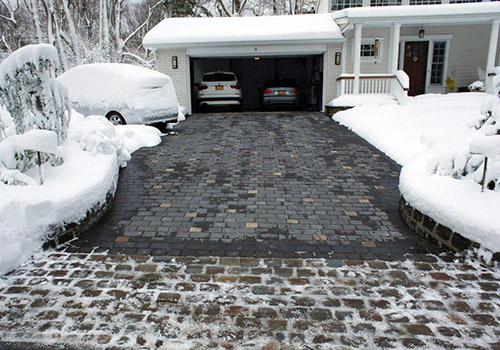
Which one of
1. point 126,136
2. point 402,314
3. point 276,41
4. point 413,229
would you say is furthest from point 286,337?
point 276,41

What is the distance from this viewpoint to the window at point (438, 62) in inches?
656

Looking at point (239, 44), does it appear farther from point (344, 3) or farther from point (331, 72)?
point (344, 3)

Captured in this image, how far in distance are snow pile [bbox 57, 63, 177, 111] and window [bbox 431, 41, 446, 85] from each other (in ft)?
41.7

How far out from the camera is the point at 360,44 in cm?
1496

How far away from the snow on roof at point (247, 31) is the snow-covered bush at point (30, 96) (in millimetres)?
10158

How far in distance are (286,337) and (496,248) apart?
2357 millimetres

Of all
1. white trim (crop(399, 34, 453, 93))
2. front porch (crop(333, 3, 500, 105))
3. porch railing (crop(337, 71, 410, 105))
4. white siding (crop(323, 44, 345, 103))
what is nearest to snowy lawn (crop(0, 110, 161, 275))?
porch railing (crop(337, 71, 410, 105))

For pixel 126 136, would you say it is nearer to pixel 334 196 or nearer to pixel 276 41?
pixel 334 196

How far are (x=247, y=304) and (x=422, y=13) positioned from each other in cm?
1418

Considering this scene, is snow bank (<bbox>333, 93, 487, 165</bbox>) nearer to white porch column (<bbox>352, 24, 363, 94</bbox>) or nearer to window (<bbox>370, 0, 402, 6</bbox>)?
white porch column (<bbox>352, 24, 363, 94</bbox>)

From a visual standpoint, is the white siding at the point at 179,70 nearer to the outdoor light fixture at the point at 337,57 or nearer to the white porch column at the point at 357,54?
the outdoor light fixture at the point at 337,57

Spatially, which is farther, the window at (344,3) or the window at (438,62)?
the window at (344,3)


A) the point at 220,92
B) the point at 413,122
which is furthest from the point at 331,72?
the point at 413,122

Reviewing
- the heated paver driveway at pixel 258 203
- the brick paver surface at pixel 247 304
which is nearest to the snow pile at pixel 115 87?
the heated paver driveway at pixel 258 203
